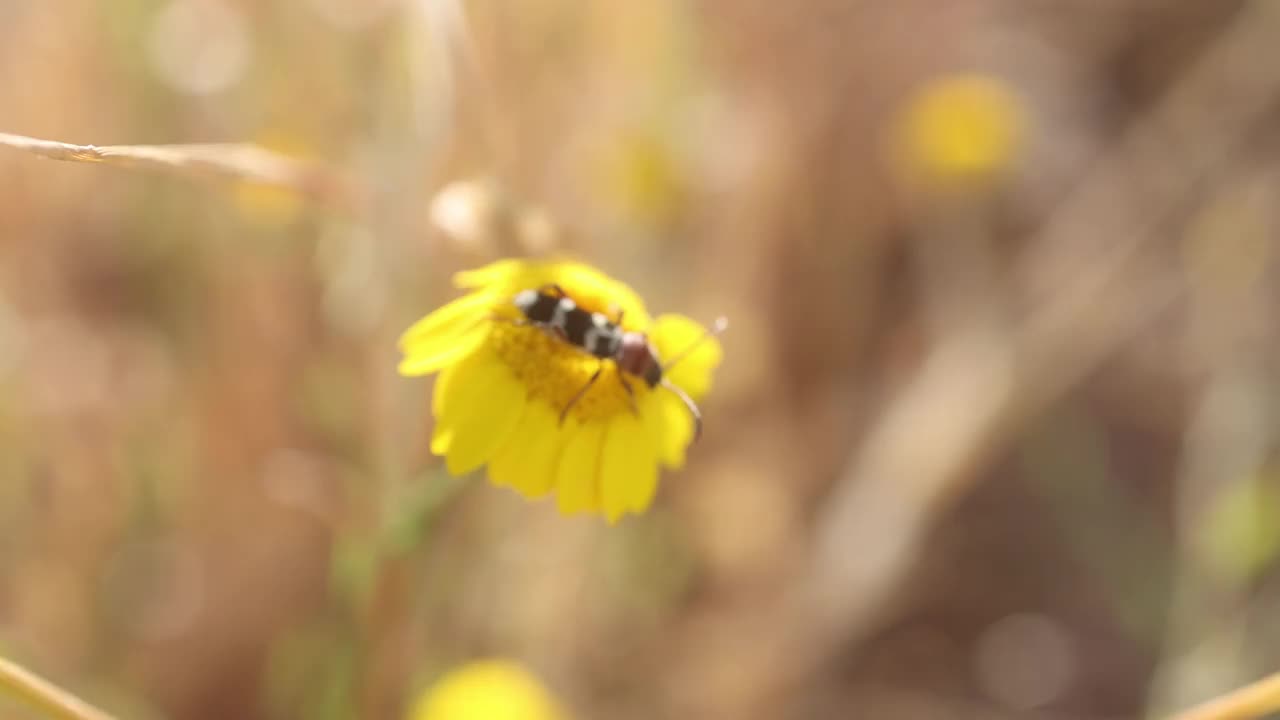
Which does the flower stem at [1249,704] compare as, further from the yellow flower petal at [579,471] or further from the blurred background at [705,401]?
the blurred background at [705,401]

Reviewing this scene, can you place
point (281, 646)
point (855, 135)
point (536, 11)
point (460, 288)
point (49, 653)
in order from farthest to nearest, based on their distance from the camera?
point (855, 135)
point (536, 11)
point (281, 646)
point (49, 653)
point (460, 288)

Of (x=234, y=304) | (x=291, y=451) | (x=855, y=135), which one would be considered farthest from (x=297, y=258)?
(x=855, y=135)

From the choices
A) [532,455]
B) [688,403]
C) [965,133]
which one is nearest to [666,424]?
[688,403]

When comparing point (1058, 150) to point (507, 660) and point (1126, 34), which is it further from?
point (507, 660)

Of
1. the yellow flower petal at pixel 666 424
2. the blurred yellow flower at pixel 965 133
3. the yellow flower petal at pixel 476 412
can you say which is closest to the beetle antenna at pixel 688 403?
the yellow flower petal at pixel 666 424

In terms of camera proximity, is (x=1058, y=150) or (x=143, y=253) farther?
(x=1058, y=150)

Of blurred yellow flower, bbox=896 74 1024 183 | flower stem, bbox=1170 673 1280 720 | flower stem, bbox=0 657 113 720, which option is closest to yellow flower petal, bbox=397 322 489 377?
flower stem, bbox=0 657 113 720
